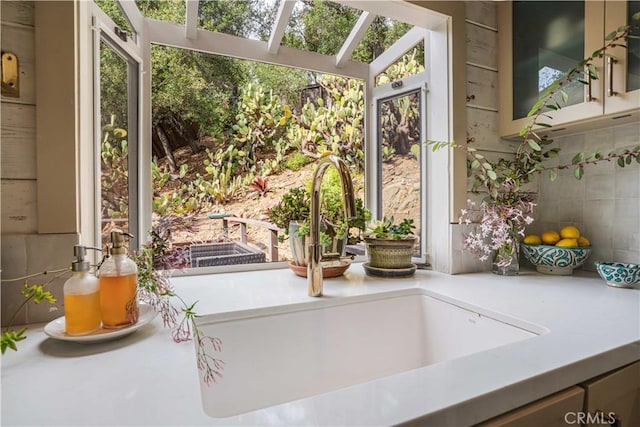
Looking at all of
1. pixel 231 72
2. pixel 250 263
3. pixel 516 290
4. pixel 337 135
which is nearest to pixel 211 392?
pixel 250 263

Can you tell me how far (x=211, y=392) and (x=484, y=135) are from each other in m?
1.37

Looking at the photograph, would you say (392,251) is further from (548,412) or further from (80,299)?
(80,299)

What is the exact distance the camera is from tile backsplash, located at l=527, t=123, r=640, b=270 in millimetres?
1234

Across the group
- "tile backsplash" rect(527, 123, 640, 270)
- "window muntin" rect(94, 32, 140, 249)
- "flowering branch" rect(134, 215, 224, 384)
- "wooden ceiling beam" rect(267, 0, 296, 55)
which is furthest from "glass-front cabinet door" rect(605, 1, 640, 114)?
"window muntin" rect(94, 32, 140, 249)

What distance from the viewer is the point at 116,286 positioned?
71 cm

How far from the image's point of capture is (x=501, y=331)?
34.6 inches

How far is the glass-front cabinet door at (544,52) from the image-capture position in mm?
1106

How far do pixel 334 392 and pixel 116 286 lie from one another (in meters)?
0.51

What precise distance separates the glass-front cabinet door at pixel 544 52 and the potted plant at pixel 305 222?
78 cm

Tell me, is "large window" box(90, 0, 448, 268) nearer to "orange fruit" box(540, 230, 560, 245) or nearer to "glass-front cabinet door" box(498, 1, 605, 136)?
"glass-front cabinet door" box(498, 1, 605, 136)

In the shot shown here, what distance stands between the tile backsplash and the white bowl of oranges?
0.06 meters

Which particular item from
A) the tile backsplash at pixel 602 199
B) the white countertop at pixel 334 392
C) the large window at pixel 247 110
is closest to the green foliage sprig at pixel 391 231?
the large window at pixel 247 110

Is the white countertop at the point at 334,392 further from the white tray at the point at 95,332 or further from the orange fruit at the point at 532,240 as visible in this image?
the orange fruit at the point at 532,240

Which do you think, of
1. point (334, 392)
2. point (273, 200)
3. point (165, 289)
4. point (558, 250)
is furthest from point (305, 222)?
point (558, 250)
